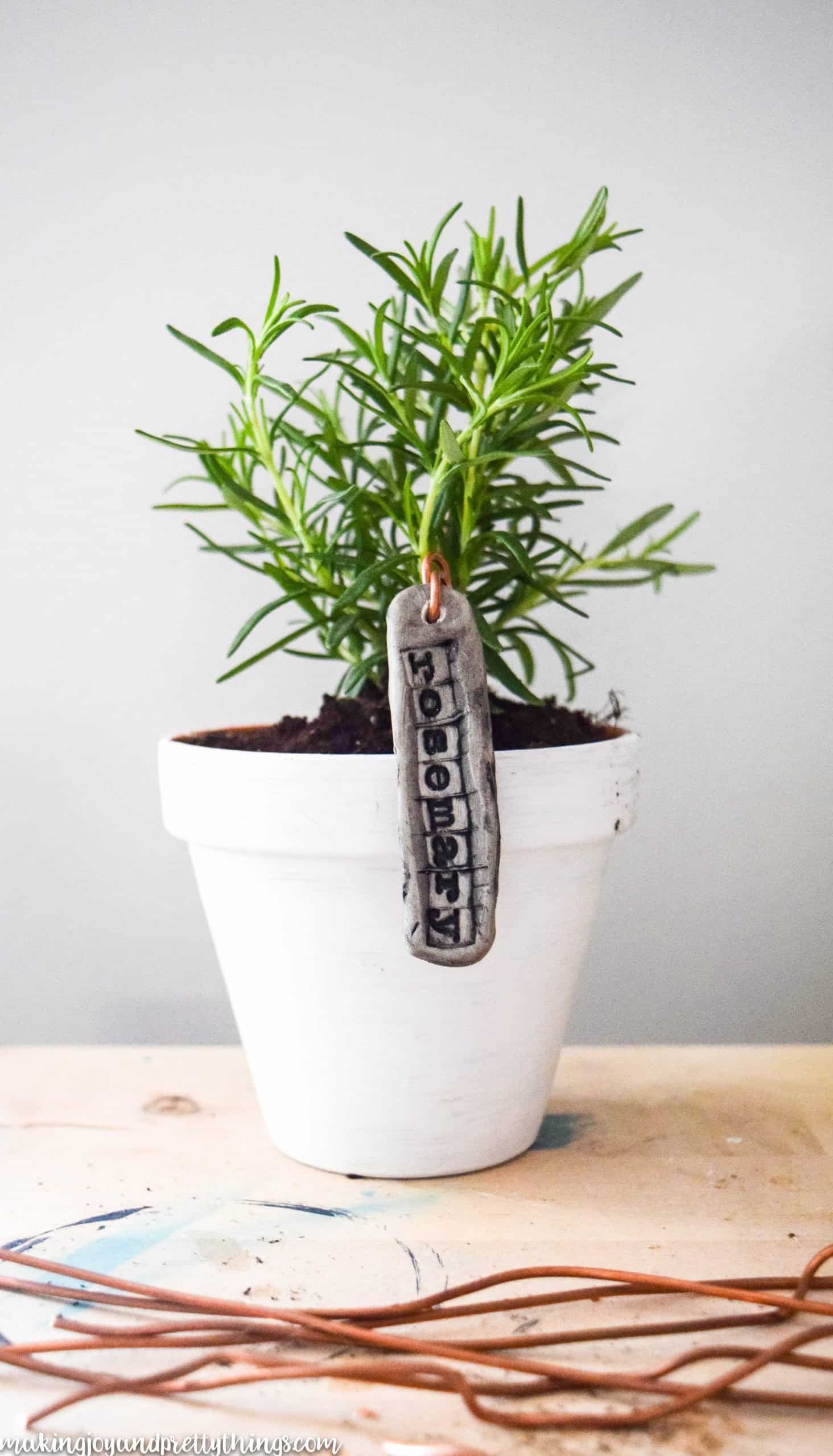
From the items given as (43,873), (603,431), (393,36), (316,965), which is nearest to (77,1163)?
(316,965)

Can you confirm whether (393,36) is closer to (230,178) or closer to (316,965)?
(230,178)

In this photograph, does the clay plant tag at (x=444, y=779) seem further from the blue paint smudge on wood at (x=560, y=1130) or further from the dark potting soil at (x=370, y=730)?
the blue paint smudge on wood at (x=560, y=1130)

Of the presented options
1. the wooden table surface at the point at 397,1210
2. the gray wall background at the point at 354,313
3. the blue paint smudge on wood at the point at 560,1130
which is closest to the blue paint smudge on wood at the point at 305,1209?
the wooden table surface at the point at 397,1210

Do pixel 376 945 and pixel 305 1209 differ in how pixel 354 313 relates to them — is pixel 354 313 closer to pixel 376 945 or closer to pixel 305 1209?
pixel 376 945

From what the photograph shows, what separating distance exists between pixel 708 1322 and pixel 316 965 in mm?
253

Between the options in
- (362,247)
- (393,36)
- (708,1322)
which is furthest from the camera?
(393,36)

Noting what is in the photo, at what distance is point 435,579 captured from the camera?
53cm

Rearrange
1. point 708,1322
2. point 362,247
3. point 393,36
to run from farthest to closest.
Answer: point 393,36 < point 362,247 < point 708,1322

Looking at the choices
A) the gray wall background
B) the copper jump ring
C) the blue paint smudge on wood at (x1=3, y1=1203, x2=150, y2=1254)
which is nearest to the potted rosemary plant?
the copper jump ring

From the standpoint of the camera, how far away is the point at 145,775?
0.95m

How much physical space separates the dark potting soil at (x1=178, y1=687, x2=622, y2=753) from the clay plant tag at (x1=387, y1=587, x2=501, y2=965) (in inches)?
3.2

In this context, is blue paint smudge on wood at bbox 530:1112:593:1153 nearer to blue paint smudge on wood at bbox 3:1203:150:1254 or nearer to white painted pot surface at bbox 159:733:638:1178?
white painted pot surface at bbox 159:733:638:1178

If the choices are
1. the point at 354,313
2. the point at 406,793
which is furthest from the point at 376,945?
the point at 354,313

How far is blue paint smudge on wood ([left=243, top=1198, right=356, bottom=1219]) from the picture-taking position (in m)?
0.58
